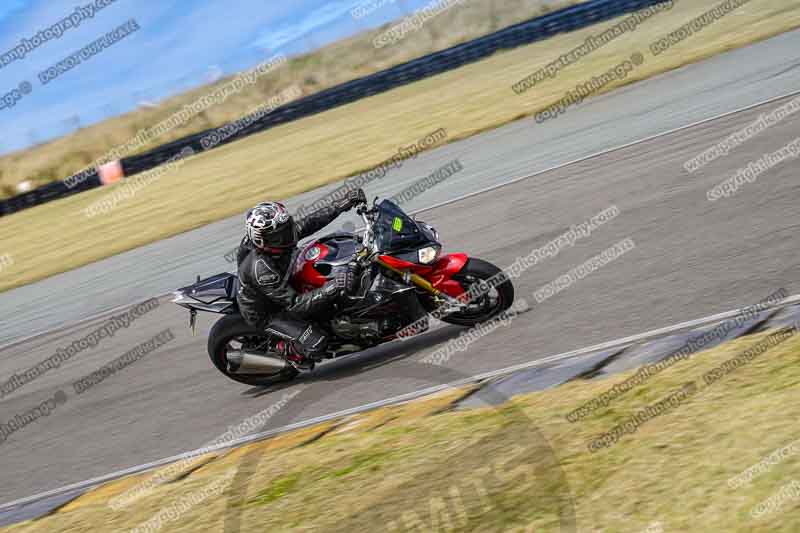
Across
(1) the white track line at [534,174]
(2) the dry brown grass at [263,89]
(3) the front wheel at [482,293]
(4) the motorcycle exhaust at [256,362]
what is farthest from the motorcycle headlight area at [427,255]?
(2) the dry brown grass at [263,89]

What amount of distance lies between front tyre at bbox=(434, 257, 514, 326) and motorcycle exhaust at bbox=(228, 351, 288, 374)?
1479 millimetres

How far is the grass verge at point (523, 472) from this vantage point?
4020 mm

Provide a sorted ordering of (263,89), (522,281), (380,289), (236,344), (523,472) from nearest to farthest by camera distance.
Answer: (523,472) → (380,289) → (236,344) → (522,281) → (263,89)

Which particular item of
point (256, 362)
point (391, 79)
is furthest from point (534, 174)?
point (391, 79)

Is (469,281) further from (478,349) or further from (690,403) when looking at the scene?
(690,403)

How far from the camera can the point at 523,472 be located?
4699 millimetres

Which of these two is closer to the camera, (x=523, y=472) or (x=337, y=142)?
(x=523, y=472)

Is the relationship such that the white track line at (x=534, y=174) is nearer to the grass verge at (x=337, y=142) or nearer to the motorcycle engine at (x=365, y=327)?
the grass verge at (x=337, y=142)

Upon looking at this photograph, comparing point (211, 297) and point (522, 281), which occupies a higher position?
point (211, 297)

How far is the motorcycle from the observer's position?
718cm

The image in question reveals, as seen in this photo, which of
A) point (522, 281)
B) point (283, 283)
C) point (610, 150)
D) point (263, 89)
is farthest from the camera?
point (263, 89)

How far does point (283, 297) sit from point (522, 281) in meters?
2.45

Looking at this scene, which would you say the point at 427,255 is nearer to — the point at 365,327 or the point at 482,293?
the point at 482,293

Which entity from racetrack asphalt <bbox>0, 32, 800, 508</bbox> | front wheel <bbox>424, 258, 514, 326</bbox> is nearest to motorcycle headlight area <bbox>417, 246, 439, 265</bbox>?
front wheel <bbox>424, 258, 514, 326</bbox>
